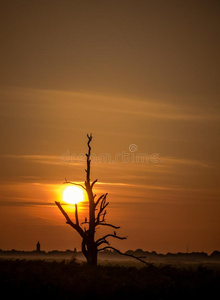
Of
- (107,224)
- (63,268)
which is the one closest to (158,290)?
(63,268)

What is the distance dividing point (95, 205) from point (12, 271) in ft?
34.0

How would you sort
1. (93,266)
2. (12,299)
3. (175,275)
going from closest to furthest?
(12,299) < (175,275) < (93,266)

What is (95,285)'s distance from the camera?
84.6 feet

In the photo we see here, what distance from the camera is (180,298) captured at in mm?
25297

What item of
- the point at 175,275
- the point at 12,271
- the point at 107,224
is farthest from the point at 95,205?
the point at 12,271

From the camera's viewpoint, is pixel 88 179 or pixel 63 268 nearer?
pixel 63 268

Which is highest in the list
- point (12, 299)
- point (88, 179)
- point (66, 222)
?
point (88, 179)

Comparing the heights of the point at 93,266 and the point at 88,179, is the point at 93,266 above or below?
below

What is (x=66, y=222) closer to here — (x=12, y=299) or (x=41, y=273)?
(x=41, y=273)

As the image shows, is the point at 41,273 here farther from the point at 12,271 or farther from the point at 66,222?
the point at 66,222

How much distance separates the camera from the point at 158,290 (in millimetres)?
26312

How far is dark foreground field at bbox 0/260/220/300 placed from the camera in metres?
24.3

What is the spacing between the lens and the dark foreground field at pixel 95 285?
79.7 ft

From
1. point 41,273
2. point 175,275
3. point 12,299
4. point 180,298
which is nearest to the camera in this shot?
point 12,299
